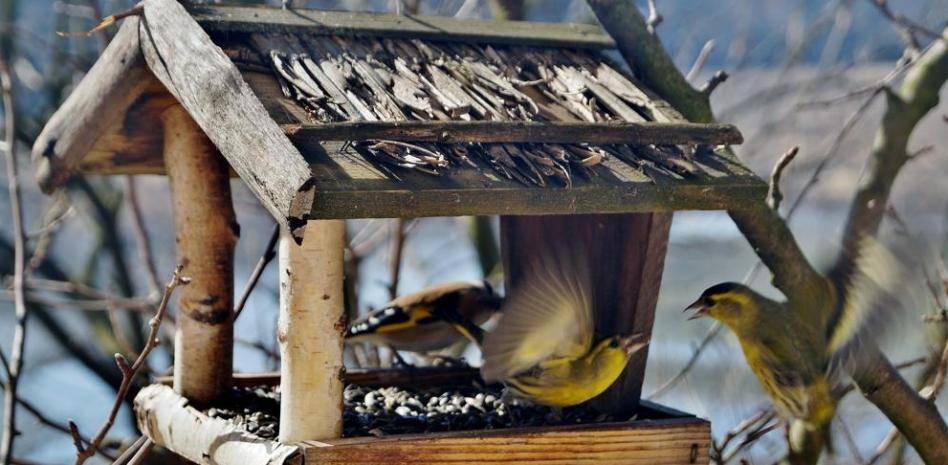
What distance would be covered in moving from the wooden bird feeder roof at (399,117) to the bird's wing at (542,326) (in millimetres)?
401

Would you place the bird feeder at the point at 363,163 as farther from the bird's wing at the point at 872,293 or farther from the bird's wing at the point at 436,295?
the bird's wing at the point at 872,293

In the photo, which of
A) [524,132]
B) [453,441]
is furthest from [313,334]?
[524,132]

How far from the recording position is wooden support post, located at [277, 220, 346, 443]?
2.53m

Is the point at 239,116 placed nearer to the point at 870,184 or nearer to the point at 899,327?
the point at 899,327

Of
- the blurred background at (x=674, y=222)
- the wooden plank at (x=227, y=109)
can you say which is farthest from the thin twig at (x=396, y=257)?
the wooden plank at (x=227, y=109)

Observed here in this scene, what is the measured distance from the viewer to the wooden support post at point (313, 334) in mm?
2533

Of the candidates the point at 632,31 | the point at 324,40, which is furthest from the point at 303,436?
the point at 632,31

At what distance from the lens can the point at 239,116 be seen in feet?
7.66

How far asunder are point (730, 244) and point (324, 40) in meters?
1.42

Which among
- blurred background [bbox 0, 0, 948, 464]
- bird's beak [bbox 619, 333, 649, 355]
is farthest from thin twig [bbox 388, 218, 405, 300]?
bird's beak [bbox 619, 333, 649, 355]

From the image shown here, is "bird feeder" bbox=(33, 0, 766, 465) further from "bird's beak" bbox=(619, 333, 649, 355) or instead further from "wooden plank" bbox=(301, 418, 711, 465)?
"bird's beak" bbox=(619, 333, 649, 355)

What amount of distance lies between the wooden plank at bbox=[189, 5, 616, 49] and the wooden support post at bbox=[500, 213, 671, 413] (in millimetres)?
444

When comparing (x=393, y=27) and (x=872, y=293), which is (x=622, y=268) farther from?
(x=393, y=27)

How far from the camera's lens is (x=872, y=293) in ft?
9.46
